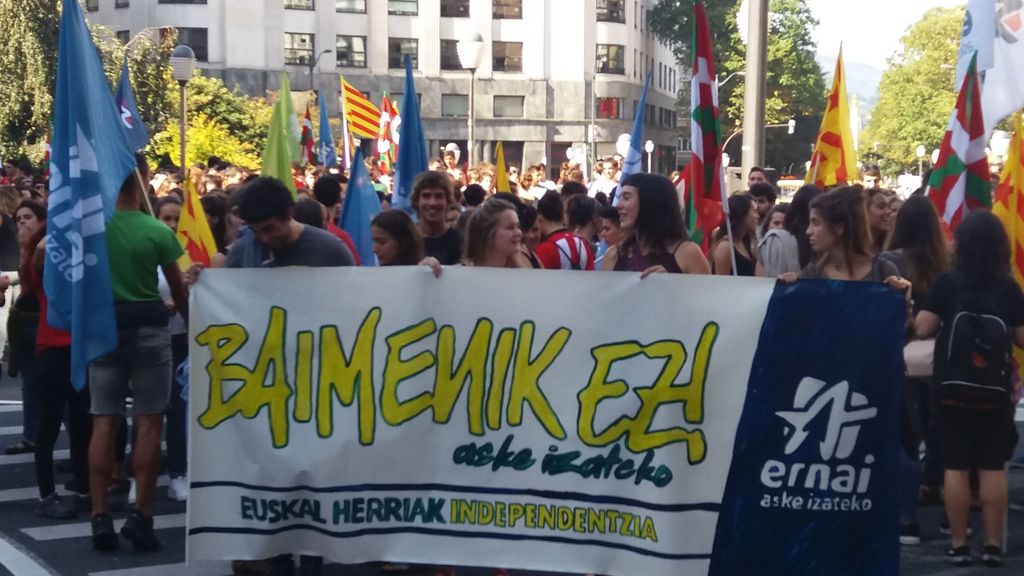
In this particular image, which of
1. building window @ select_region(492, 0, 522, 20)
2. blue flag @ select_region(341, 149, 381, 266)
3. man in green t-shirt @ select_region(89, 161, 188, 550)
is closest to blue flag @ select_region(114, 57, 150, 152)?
blue flag @ select_region(341, 149, 381, 266)

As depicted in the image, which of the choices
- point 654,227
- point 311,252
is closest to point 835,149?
point 654,227

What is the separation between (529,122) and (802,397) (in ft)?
204

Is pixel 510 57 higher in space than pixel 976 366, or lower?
→ higher

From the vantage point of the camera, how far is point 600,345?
5.83 m

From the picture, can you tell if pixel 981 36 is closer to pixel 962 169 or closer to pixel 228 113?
pixel 962 169

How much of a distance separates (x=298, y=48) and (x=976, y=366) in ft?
192

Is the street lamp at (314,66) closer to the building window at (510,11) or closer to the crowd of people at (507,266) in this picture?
the building window at (510,11)

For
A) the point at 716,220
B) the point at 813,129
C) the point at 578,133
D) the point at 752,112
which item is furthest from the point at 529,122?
the point at 716,220

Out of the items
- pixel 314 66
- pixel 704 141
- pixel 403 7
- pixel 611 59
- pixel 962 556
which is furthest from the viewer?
Answer: pixel 611 59

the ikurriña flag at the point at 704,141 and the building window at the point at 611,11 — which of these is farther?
the building window at the point at 611,11

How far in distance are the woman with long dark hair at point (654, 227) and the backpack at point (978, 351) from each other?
51.3 inches

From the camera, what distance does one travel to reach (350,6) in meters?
65.1

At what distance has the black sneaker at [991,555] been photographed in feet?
23.1

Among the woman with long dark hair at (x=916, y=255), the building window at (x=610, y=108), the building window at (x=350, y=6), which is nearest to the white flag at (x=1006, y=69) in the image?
the woman with long dark hair at (x=916, y=255)
